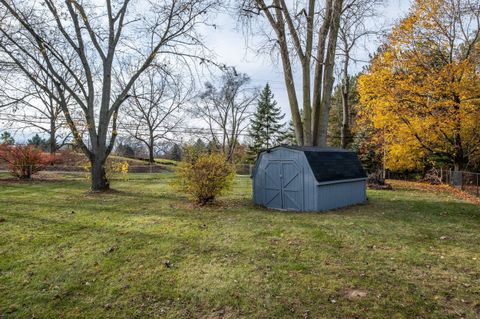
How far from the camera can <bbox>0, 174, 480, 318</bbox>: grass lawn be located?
145 inches

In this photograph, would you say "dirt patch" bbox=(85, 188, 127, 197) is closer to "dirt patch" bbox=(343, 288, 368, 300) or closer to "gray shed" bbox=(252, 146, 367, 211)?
"gray shed" bbox=(252, 146, 367, 211)

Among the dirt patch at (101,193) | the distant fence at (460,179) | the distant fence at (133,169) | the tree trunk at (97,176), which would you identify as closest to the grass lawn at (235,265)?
the dirt patch at (101,193)

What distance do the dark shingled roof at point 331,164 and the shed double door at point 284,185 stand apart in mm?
526

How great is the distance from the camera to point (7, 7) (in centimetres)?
1107

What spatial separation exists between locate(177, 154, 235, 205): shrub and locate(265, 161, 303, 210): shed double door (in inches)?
58.8

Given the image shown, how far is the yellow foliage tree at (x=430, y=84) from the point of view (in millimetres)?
15219

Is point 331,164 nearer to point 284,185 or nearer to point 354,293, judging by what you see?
point 284,185

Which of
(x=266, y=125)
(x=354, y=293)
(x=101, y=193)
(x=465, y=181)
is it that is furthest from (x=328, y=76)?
(x=266, y=125)

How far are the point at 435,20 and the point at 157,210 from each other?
16029 mm

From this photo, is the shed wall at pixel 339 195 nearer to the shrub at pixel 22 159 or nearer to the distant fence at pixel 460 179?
the distant fence at pixel 460 179

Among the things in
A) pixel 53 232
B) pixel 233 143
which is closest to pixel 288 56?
pixel 53 232

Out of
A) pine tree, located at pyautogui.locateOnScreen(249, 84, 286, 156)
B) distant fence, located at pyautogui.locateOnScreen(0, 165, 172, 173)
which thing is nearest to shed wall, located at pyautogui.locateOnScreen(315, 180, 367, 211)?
distant fence, located at pyautogui.locateOnScreen(0, 165, 172, 173)

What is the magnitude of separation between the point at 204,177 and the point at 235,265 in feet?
16.6

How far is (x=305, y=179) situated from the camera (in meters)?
10.0
